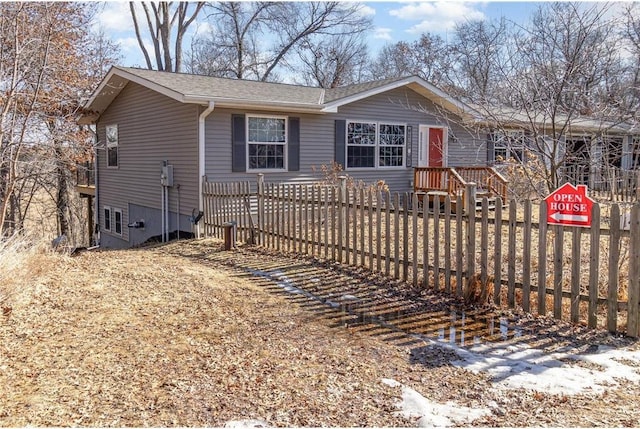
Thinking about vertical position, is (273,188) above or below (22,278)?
Answer: above

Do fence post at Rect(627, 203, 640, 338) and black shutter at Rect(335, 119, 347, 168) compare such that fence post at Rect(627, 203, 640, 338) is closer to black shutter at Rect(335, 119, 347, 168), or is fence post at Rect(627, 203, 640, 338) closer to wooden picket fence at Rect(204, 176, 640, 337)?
wooden picket fence at Rect(204, 176, 640, 337)

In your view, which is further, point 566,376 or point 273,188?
point 273,188

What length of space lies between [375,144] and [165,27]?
18.3m

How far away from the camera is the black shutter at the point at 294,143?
13.1 m

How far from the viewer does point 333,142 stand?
553 inches

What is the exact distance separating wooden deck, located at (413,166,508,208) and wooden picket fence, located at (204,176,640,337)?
135 inches

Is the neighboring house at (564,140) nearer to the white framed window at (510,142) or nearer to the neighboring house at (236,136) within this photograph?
the white framed window at (510,142)

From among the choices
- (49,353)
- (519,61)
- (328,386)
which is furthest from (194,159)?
(328,386)

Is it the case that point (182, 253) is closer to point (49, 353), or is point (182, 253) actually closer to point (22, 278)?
point (22, 278)

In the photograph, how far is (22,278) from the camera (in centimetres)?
585

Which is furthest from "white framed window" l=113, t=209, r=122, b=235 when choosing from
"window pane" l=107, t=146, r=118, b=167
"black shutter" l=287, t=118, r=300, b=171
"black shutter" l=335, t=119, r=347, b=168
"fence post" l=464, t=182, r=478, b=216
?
"fence post" l=464, t=182, r=478, b=216

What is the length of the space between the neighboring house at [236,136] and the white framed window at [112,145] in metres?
0.03

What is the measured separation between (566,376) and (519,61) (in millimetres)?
6181

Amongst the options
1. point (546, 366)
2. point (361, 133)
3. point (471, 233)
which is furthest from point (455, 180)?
point (546, 366)
